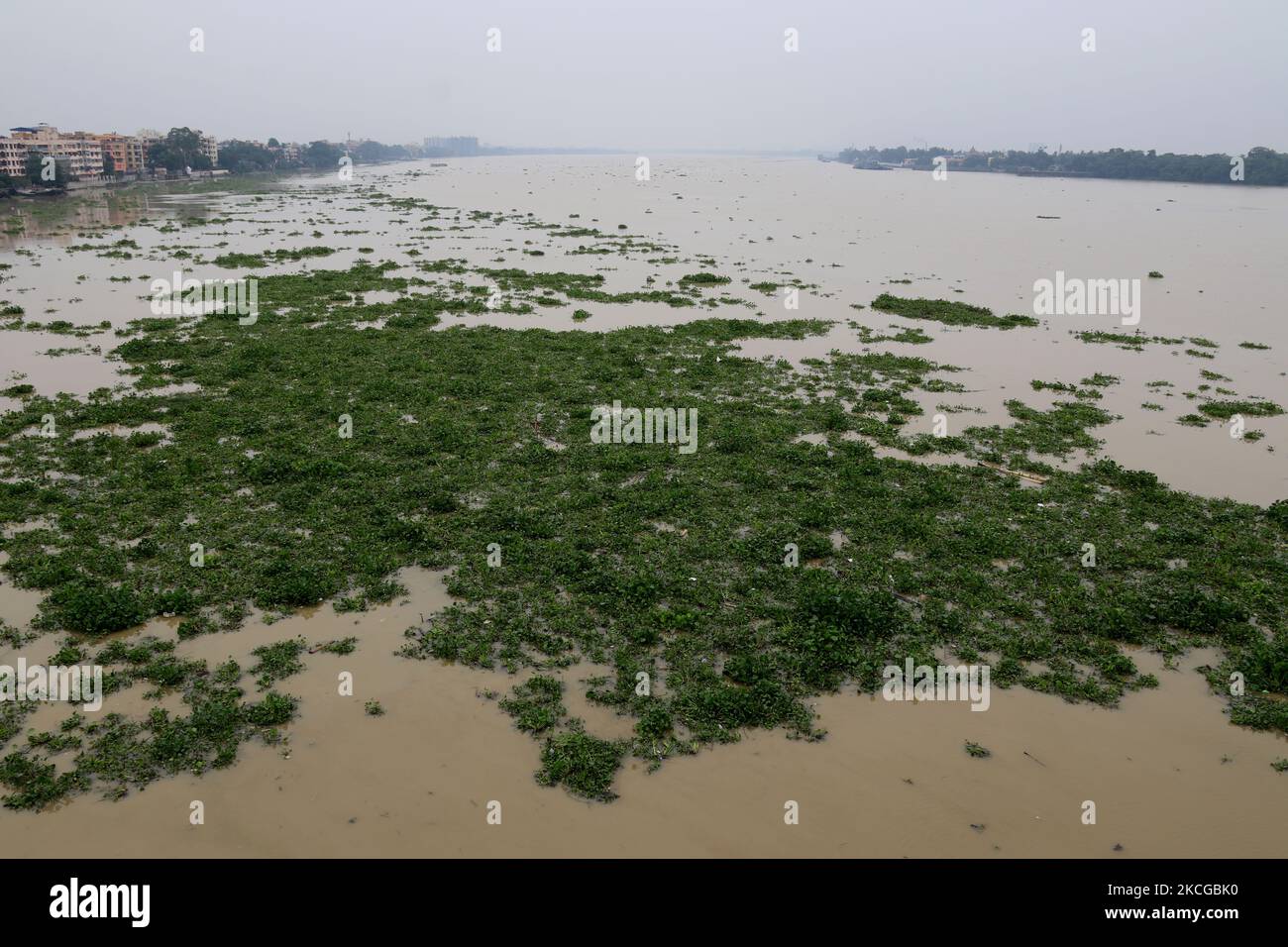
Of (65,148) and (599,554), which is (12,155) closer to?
(65,148)

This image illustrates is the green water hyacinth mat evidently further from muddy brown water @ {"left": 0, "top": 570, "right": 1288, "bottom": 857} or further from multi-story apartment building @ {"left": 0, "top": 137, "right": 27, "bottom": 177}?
multi-story apartment building @ {"left": 0, "top": 137, "right": 27, "bottom": 177}

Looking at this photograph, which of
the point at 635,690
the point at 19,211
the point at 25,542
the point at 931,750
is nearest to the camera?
the point at 931,750

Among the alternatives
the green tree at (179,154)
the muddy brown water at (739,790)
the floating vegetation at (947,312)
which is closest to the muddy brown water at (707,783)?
the muddy brown water at (739,790)

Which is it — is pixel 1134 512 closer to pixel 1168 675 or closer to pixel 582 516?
pixel 1168 675

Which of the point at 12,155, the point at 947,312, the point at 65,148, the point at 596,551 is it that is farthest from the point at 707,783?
the point at 65,148

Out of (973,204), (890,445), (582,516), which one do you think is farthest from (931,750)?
(973,204)

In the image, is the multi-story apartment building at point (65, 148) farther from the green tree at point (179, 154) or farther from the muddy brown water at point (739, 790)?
the muddy brown water at point (739, 790)
